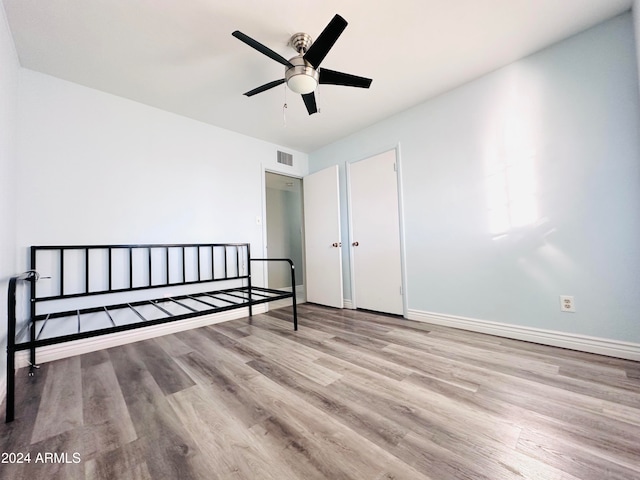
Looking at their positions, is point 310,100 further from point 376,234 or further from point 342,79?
point 376,234

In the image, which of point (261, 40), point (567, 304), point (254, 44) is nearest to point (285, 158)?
point (261, 40)

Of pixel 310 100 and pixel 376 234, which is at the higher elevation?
pixel 310 100

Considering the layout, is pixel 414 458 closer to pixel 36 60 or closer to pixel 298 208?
pixel 36 60

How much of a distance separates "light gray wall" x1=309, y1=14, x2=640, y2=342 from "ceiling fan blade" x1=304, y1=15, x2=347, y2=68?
4.91 ft

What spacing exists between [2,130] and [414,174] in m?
3.09

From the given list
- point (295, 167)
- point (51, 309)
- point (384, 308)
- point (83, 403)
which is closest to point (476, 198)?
point (384, 308)

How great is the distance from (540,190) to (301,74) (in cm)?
198

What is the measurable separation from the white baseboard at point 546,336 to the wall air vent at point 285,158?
8.78 ft

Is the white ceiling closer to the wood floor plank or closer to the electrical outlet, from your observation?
the electrical outlet

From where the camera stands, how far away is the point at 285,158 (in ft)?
11.9

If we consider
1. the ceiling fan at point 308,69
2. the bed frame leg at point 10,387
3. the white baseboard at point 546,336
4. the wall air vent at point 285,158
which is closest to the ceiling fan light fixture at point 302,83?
the ceiling fan at point 308,69

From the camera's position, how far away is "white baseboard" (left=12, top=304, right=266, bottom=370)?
181cm

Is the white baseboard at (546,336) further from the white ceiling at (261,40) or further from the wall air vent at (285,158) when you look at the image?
the wall air vent at (285,158)

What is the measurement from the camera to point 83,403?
1.31 metres
